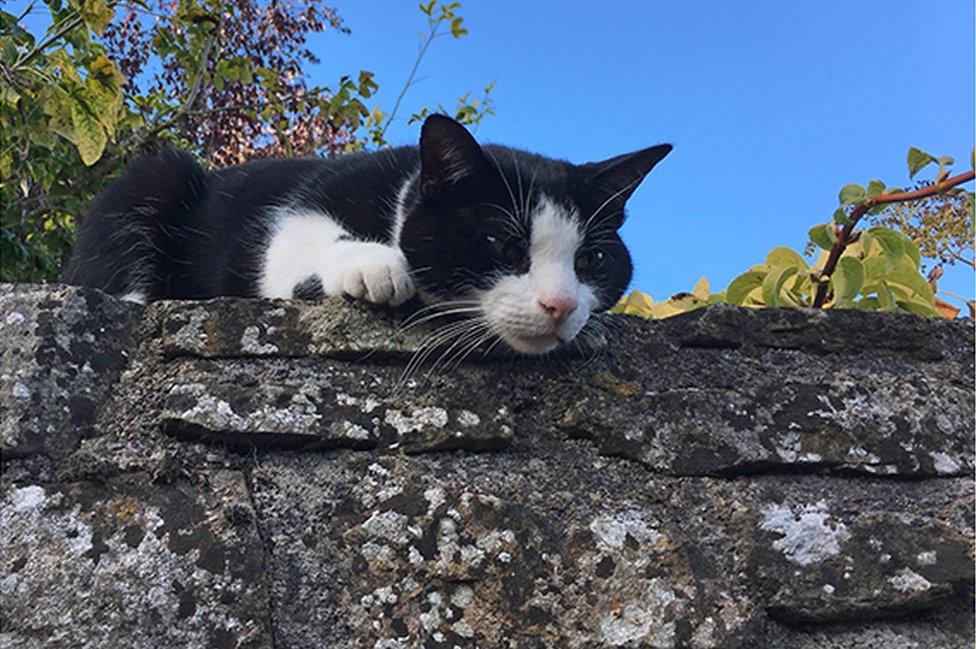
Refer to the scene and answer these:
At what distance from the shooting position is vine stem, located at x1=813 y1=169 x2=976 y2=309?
1602 millimetres

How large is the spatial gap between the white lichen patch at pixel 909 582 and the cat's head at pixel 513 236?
0.56 metres

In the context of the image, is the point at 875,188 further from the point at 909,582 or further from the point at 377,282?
the point at 377,282

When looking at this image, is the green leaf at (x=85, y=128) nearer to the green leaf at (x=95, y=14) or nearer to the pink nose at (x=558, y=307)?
the green leaf at (x=95, y=14)

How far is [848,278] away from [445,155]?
797 millimetres

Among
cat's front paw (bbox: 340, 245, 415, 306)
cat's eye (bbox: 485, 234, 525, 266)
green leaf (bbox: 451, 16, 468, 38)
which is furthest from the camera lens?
green leaf (bbox: 451, 16, 468, 38)

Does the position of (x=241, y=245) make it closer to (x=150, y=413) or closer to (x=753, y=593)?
(x=150, y=413)

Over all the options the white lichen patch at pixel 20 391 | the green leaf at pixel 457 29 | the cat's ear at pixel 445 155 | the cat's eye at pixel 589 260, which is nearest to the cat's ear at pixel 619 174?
the cat's eye at pixel 589 260

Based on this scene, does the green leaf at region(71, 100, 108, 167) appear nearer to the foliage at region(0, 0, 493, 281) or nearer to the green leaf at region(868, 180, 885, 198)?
the foliage at region(0, 0, 493, 281)

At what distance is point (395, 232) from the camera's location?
1.67 metres

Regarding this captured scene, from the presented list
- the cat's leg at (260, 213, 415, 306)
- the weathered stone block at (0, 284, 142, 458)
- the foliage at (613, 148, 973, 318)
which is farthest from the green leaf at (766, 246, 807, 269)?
the weathered stone block at (0, 284, 142, 458)

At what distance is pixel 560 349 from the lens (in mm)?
1357

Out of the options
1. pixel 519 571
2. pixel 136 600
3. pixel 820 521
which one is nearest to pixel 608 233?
pixel 820 521

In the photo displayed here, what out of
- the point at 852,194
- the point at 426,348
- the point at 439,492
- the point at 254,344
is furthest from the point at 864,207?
the point at 254,344

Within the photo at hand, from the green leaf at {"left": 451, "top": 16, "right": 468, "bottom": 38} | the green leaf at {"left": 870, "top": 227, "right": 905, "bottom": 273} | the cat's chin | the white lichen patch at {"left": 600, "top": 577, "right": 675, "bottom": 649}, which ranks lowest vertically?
the white lichen patch at {"left": 600, "top": 577, "right": 675, "bottom": 649}
